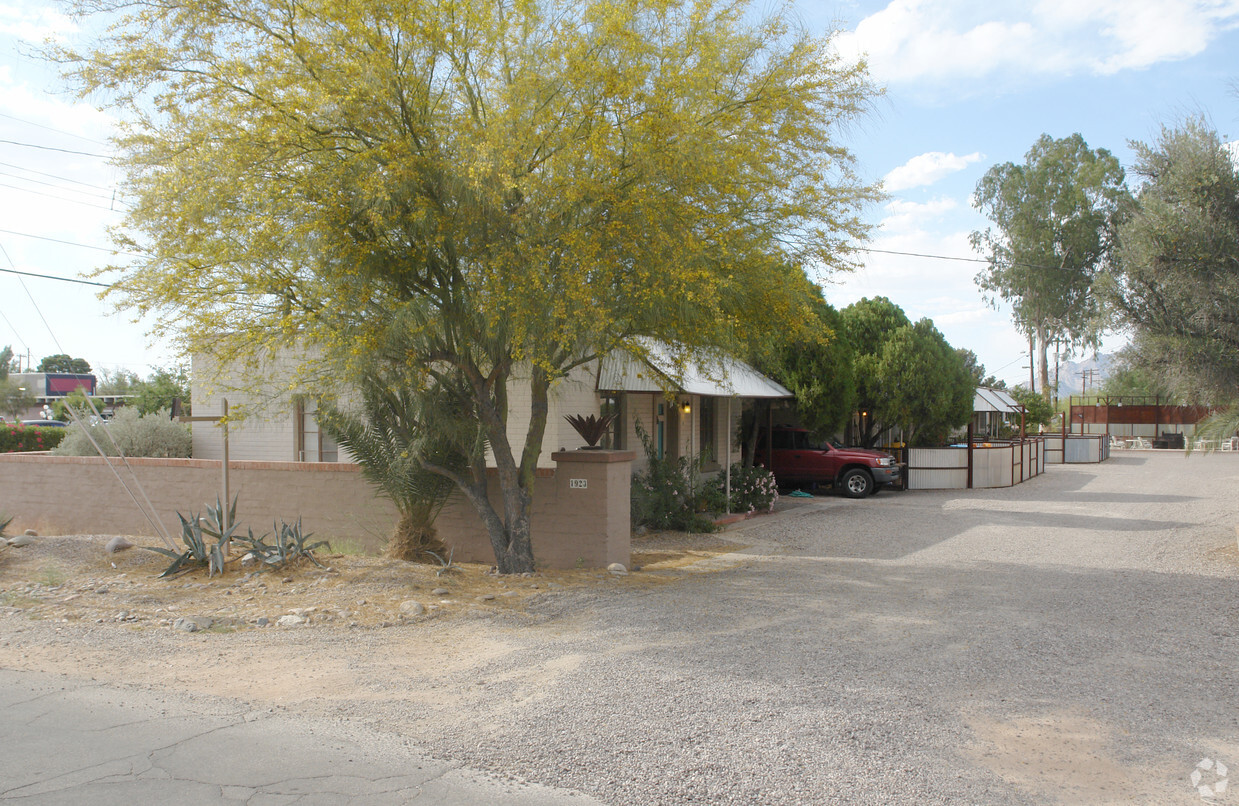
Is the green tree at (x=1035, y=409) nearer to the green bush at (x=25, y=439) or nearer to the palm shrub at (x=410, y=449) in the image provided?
the palm shrub at (x=410, y=449)

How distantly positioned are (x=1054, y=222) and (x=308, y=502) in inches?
1516

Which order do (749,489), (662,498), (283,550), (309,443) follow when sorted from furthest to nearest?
(749,489)
(309,443)
(662,498)
(283,550)

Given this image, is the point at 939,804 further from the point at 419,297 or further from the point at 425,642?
the point at 419,297

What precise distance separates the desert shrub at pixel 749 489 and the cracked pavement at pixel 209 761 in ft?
40.9

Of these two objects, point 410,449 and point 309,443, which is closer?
point 410,449

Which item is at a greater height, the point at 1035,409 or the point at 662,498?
the point at 1035,409

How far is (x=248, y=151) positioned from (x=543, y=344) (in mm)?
3207

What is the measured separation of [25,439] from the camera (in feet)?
82.5

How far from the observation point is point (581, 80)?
811 centimetres

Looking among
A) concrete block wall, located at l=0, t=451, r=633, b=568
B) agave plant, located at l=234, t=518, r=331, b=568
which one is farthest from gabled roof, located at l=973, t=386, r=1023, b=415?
agave plant, located at l=234, t=518, r=331, b=568

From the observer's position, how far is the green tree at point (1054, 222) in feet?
129

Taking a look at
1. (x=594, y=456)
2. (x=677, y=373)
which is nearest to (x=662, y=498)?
(x=594, y=456)

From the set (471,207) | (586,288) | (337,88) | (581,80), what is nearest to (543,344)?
(586,288)

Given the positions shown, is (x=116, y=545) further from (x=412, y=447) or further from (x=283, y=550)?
(x=412, y=447)
